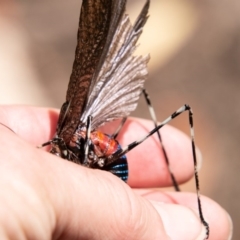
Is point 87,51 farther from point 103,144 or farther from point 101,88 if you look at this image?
point 103,144

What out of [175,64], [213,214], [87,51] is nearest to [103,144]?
[87,51]

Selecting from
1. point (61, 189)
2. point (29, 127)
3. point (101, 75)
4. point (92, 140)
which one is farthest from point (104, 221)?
point (29, 127)

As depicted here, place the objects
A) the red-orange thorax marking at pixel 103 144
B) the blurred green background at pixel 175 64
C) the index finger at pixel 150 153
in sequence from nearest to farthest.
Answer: the red-orange thorax marking at pixel 103 144, the index finger at pixel 150 153, the blurred green background at pixel 175 64

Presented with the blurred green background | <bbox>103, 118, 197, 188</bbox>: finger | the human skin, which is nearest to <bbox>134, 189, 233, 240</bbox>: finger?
<bbox>103, 118, 197, 188</bbox>: finger

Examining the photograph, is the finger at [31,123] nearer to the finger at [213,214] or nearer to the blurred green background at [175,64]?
the finger at [213,214]

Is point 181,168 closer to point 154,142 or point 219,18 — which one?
point 154,142

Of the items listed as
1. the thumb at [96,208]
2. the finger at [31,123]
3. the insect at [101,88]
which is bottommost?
the finger at [31,123]

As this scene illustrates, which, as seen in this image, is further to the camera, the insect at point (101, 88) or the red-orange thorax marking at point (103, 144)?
the red-orange thorax marking at point (103, 144)

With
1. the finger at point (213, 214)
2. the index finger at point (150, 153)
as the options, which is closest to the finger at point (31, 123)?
the index finger at point (150, 153)
